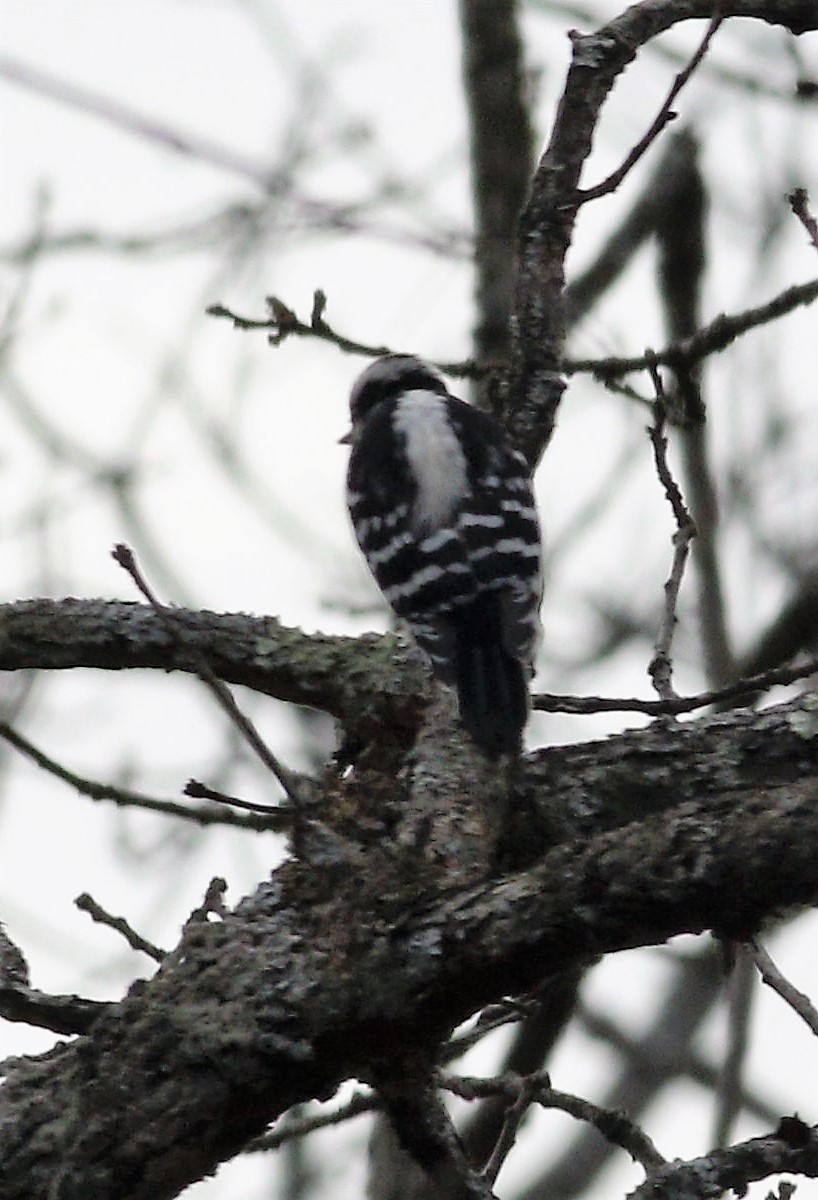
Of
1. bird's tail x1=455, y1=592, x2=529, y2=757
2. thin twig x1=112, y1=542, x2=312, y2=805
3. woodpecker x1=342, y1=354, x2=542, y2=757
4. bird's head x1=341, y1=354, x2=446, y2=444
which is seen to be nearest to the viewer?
thin twig x1=112, y1=542, x2=312, y2=805

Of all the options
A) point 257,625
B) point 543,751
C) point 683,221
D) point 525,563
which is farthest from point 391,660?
point 683,221

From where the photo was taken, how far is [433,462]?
4.23 meters

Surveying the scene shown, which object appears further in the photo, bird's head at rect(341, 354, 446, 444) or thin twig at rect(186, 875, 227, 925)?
bird's head at rect(341, 354, 446, 444)

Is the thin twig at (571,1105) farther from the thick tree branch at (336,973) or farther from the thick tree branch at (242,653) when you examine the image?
the thick tree branch at (242,653)

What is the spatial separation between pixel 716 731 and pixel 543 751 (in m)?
0.29

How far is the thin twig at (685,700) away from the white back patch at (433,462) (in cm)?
121

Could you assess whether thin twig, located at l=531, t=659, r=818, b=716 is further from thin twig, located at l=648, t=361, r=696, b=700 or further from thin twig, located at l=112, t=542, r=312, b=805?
thin twig, located at l=112, t=542, r=312, b=805

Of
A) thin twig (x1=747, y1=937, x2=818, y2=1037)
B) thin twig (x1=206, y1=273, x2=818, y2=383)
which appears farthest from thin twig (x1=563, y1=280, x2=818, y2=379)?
thin twig (x1=747, y1=937, x2=818, y2=1037)

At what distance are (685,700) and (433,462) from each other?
168cm

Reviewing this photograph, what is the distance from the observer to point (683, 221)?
559 centimetres

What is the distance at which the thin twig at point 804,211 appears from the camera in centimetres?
280

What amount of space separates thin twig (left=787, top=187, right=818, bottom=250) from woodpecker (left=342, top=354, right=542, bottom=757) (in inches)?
32.7

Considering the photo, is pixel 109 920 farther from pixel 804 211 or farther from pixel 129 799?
pixel 804 211

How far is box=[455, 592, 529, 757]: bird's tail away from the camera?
2895 mm
